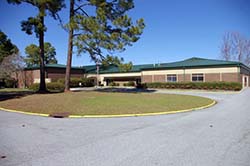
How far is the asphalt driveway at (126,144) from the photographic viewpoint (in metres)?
4.54

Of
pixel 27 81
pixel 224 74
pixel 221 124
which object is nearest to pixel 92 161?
pixel 221 124

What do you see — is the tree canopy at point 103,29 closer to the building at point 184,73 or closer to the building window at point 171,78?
the building at point 184,73

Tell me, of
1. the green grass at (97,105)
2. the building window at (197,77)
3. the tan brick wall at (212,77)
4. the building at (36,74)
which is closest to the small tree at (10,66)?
the building at (36,74)

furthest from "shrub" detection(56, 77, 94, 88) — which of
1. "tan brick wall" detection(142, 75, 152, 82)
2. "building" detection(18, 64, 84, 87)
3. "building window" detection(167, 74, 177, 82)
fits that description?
"building window" detection(167, 74, 177, 82)

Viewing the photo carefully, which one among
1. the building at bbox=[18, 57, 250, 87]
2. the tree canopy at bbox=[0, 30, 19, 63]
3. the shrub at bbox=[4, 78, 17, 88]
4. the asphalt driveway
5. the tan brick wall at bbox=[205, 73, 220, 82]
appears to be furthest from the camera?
the shrub at bbox=[4, 78, 17, 88]

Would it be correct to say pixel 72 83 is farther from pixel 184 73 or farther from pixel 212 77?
pixel 212 77

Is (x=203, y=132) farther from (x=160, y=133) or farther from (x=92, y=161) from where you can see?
(x=92, y=161)

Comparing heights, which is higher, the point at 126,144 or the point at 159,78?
the point at 159,78

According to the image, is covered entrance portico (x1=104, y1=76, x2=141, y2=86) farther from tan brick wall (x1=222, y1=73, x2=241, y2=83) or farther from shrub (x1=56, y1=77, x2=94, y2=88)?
tan brick wall (x1=222, y1=73, x2=241, y2=83)

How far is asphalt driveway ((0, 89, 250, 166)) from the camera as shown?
4539 mm

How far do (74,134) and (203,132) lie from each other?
4.08 metres

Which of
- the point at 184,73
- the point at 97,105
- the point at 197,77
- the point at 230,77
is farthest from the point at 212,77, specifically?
the point at 97,105

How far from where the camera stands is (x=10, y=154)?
4957 millimetres

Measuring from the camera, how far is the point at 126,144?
5.71m
